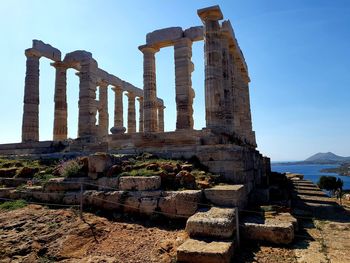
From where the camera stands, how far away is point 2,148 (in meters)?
21.5

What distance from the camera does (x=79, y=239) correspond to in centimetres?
666

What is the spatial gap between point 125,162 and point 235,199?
481 centimetres

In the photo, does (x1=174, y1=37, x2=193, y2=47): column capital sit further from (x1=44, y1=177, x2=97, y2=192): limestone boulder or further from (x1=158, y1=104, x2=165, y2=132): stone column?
(x1=158, y1=104, x2=165, y2=132): stone column

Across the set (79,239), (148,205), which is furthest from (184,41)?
(79,239)

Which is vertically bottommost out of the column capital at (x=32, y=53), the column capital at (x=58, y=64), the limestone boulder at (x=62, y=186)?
the limestone boulder at (x=62, y=186)

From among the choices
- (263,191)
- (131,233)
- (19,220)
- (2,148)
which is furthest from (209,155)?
(2,148)

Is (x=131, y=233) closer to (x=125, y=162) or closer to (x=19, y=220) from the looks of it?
(x=19, y=220)

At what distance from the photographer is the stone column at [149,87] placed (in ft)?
66.0

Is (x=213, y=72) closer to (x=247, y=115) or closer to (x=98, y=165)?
(x=98, y=165)

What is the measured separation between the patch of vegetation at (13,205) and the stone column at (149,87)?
1144 cm

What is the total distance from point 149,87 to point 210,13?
22.8 ft

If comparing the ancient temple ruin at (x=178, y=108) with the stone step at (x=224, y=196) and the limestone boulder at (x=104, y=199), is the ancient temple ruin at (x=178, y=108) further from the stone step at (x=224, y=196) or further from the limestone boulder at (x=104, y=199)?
the limestone boulder at (x=104, y=199)

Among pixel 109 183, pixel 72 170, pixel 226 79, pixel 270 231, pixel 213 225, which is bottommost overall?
pixel 270 231

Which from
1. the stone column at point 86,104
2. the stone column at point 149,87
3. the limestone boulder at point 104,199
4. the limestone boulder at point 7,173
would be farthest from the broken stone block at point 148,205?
the stone column at point 86,104
